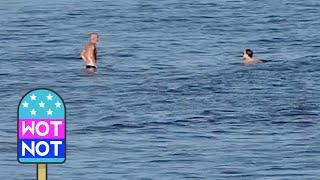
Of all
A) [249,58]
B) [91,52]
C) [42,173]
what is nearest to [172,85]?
[91,52]

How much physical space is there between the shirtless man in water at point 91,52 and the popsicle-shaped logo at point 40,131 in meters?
26.2

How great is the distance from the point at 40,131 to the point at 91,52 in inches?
1049

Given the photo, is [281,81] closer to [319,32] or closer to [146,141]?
[146,141]

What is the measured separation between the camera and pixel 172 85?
3148 cm

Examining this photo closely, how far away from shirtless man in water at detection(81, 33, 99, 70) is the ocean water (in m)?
0.43

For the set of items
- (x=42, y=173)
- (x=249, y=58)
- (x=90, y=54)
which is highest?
(x=90, y=54)

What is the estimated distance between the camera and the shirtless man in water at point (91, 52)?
1299 inches

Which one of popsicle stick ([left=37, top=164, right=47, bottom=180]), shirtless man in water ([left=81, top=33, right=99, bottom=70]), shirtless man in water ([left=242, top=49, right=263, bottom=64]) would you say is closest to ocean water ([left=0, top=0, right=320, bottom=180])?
shirtless man in water ([left=242, top=49, right=263, bottom=64])

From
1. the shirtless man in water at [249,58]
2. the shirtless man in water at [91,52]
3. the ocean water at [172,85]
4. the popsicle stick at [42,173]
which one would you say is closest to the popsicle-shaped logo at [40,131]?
the popsicle stick at [42,173]

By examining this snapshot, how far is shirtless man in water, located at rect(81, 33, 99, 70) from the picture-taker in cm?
3300

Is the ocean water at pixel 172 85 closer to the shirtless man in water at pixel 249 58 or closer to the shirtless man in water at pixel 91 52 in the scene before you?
the shirtless man in water at pixel 249 58

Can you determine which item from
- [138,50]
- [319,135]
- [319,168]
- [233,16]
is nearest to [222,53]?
[138,50]

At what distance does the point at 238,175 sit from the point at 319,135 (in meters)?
4.43

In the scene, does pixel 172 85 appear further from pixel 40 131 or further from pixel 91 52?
pixel 40 131
